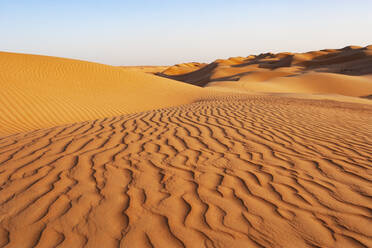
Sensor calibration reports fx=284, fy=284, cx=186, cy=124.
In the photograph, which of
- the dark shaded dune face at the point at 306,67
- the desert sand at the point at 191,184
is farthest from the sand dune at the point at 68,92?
the dark shaded dune face at the point at 306,67

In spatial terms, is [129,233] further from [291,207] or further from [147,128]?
[147,128]

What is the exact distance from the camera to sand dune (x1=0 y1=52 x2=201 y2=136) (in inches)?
360

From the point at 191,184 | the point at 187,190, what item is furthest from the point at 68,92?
the point at 187,190

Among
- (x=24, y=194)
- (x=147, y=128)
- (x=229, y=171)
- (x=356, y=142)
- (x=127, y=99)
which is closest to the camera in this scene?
(x=24, y=194)

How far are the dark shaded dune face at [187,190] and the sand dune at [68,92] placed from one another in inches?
183

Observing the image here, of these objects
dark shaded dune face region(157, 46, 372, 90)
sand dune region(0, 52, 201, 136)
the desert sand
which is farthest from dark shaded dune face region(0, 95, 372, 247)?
dark shaded dune face region(157, 46, 372, 90)

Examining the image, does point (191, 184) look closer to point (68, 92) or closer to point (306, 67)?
point (68, 92)

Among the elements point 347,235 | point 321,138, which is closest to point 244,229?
point 347,235

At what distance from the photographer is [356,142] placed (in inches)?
181

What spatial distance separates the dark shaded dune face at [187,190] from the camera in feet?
6.94

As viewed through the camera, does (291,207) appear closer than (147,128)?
Yes

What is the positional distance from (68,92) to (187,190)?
10871 millimetres

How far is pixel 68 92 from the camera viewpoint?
12.2 m

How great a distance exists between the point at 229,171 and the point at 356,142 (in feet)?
8.62
